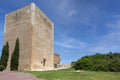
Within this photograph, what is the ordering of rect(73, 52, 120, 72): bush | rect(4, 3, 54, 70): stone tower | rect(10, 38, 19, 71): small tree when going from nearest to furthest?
rect(73, 52, 120, 72): bush, rect(10, 38, 19, 71): small tree, rect(4, 3, 54, 70): stone tower

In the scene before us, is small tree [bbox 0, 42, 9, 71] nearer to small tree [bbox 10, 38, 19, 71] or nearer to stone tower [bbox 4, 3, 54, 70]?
small tree [bbox 10, 38, 19, 71]

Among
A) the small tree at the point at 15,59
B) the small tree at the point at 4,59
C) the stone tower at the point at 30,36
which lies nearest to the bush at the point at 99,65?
the stone tower at the point at 30,36

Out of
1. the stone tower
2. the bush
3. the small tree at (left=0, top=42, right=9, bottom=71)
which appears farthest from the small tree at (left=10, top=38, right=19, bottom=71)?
the bush

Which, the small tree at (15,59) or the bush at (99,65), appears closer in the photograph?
the bush at (99,65)

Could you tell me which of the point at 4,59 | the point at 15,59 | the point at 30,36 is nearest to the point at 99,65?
the point at 30,36

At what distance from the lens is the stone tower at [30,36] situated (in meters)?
29.4

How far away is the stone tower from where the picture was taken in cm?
2935

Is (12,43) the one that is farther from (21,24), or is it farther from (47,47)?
(47,47)

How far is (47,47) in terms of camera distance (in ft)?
114

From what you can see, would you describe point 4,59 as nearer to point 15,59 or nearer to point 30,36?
point 15,59

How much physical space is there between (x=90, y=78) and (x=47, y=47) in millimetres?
19818

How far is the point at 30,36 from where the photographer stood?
29.9 meters

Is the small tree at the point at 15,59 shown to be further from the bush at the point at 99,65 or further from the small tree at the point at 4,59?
the bush at the point at 99,65

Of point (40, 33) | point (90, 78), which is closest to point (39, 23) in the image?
point (40, 33)
